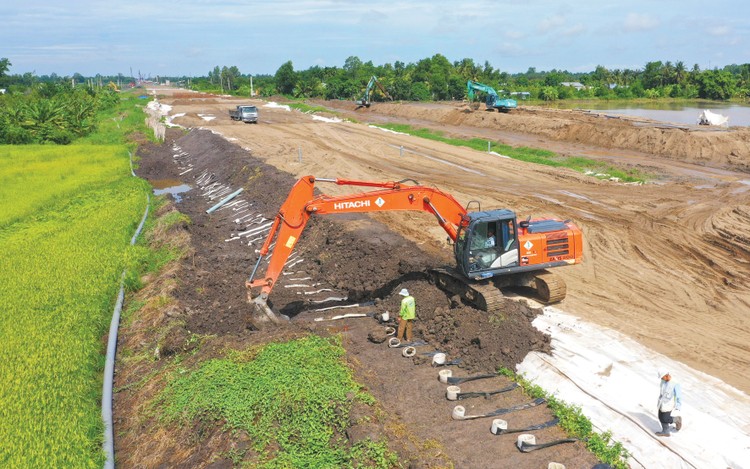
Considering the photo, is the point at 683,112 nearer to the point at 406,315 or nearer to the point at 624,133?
the point at 624,133

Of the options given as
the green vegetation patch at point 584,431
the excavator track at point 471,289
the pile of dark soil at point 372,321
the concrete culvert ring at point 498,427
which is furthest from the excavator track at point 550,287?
the concrete culvert ring at point 498,427

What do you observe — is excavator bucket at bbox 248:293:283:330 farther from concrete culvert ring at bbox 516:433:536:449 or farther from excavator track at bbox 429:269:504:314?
concrete culvert ring at bbox 516:433:536:449

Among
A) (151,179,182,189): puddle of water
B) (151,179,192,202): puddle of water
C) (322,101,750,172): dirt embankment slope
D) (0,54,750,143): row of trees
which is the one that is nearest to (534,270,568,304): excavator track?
(151,179,192,202): puddle of water

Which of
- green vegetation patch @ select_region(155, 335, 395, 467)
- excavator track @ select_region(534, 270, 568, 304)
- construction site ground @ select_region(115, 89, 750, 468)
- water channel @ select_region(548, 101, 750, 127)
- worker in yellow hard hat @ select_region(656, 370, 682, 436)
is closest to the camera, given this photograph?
green vegetation patch @ select_region(155, 335, 395, 467)

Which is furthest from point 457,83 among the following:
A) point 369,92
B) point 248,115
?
point 248,115

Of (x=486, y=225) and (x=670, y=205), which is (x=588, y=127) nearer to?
(x=670, y=205)

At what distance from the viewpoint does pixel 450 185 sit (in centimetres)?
2925

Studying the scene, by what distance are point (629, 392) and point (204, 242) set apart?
16133 millimetres

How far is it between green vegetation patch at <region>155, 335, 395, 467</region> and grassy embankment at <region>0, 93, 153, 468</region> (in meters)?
1.84

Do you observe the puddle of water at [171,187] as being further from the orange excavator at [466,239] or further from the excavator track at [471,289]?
the excavator track at [471,289]

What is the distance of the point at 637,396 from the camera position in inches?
420

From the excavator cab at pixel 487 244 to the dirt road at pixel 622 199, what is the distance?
2692mm

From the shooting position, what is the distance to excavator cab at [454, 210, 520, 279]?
13258mm

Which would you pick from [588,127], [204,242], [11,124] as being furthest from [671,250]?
[11,124]
